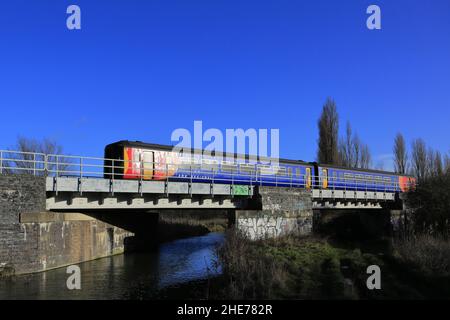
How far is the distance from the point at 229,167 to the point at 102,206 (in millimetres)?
9442

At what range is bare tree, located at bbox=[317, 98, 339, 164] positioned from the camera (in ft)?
167

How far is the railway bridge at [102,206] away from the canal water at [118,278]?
118 cm

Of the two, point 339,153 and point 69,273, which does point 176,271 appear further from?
point 339,153

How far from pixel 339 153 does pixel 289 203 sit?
2869 cm

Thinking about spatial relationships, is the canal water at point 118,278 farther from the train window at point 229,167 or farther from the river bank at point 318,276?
the train window at point 229,167

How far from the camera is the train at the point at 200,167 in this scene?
80.4ft

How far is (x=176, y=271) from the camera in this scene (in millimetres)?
20109

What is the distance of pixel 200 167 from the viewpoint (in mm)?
25859

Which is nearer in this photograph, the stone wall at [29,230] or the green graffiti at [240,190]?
the stone wall at [29,230]

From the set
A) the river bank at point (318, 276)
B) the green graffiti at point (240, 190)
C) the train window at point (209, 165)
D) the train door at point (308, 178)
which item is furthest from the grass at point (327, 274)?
the train door at point (308, 178)

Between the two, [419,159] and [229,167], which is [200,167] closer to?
[229,167]

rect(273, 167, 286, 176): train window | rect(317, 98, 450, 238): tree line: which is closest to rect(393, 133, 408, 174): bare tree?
rect(317, 98, 450, 238): tree line

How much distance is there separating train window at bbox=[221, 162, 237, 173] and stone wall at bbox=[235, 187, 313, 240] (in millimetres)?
2594
